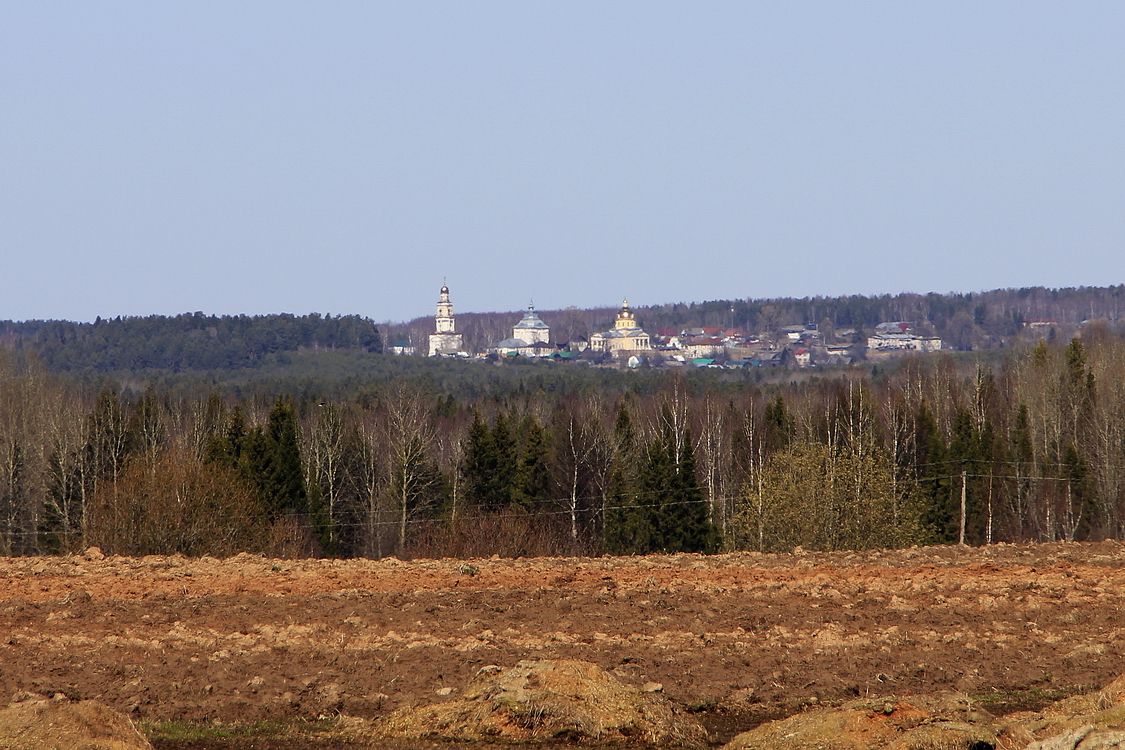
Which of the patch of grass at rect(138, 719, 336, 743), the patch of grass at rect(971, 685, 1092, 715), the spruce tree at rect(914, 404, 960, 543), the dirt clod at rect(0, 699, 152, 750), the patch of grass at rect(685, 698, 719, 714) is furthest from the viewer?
the spruce tree at rect(914, 404, 960, 543)

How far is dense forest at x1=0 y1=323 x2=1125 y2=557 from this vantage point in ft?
154

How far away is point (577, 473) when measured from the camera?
74.4 metres

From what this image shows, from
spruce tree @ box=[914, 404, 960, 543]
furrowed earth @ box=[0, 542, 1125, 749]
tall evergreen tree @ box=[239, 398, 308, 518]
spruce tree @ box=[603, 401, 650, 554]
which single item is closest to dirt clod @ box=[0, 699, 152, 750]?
furrowed earth @ box=[0, 542, 1125, 749]

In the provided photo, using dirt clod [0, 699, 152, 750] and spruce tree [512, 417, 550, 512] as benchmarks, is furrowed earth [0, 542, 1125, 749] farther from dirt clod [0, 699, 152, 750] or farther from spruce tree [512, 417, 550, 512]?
spruce tree [512, 417, 550, 512]

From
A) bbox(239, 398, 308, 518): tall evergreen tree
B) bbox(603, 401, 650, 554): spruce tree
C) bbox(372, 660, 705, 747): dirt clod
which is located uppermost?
bbox(372, 660, 705, 747): dirt clod

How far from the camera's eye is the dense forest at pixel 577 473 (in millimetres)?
46812

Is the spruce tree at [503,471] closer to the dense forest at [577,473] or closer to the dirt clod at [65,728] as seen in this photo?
the dense forest at [577,473]

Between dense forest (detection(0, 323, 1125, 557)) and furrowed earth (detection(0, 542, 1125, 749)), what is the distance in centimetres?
1826

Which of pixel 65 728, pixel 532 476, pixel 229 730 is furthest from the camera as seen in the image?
pixel 532 476

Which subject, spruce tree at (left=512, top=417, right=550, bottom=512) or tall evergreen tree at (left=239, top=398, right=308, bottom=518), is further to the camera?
spruce tree at (left=512, top=417, right=550, bottom=512)

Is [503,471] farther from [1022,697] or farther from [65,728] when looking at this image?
[65,728]

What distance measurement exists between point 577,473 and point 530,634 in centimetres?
5513

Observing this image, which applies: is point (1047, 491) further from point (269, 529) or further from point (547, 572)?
point (547, 572)

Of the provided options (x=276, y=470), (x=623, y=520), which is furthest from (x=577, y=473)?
(x=276, y=470)
